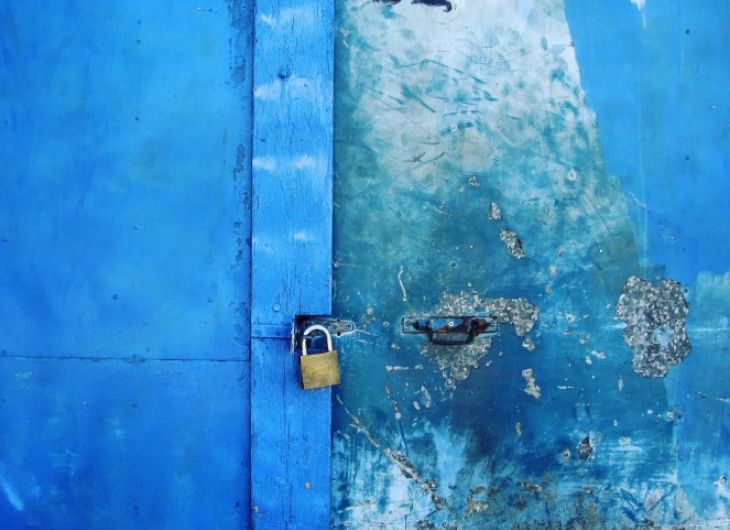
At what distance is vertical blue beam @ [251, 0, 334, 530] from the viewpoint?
1698 mm

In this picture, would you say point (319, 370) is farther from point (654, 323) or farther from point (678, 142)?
point (678, 142)

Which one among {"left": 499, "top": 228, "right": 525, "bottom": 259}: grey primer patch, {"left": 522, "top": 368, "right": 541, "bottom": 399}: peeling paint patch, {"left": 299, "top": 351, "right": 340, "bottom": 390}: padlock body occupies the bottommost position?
{"left": 522, "top": 368, "right": 541, "bottom": 399}: peeling paint patch

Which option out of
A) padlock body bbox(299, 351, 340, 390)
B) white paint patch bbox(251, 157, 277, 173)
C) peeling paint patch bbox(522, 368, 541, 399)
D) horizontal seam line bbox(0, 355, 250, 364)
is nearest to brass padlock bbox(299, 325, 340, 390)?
padlock body bbox(299, 351, 340, 390)

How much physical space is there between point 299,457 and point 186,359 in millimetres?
472

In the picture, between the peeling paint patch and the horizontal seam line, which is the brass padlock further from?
the peeling paint patch

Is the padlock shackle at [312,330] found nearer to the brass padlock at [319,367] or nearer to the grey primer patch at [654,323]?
the brass padlock at [319,367]

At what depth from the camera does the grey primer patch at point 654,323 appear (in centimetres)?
185

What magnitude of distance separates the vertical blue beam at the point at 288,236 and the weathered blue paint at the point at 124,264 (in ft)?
0.19

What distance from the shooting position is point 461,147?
5.87 ft

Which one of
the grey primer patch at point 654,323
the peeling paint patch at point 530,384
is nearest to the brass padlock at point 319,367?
the peeling paint patch at point 530,384

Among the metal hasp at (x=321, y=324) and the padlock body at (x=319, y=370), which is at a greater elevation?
the metal hasp at (x=321, y=324)

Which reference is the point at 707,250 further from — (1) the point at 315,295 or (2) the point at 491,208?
(1) the point at 315,295

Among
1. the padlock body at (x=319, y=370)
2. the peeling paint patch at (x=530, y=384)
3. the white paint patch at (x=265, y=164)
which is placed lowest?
the peeling paint patch at (x=530, y=384)

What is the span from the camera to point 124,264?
1.73 metres
